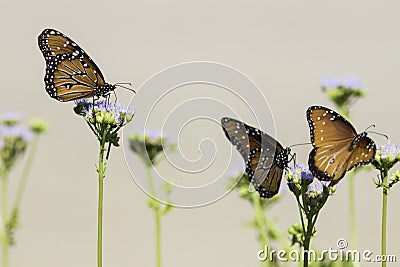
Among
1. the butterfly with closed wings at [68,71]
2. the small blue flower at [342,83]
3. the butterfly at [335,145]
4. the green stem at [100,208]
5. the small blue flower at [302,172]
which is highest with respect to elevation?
the small blue flower at [342,83]

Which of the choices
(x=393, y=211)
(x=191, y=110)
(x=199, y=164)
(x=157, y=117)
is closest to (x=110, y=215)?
(x=157, y=117)

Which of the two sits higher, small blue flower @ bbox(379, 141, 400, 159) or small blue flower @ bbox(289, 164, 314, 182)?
small blue flower @ bbox(379, 141, 400, 159)

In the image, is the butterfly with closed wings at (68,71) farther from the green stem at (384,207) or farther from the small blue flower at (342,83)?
the small blue flower at (342,83)

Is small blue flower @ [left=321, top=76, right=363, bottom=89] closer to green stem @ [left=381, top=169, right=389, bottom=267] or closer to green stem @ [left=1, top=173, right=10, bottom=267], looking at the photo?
green stem @ [left=381, top=169, right=389, bottom=267]

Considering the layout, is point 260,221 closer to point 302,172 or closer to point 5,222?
point 302,172

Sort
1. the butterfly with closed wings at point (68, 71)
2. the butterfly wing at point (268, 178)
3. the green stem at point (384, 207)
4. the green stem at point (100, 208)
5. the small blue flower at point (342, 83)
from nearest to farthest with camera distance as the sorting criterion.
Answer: the green stem at point (100, 208), the green stem at point (384, 207), the butterfly wing at point (268, 178), the butterfly with closed wings at point (68, 71), the small blue flower at point (342, 83)

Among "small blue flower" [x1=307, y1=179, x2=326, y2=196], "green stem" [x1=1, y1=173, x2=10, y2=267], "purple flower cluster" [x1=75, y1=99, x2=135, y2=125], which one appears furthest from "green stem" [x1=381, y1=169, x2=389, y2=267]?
"green stem" [x1=1, y1=173, x2=10, y2=267]

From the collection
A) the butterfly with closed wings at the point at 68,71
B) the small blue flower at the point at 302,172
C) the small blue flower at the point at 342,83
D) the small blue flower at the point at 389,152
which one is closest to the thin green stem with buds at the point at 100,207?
the butterfly with closed wings at the point at 68,71

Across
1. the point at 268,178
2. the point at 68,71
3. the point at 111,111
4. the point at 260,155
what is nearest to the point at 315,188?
the point at 268,178
